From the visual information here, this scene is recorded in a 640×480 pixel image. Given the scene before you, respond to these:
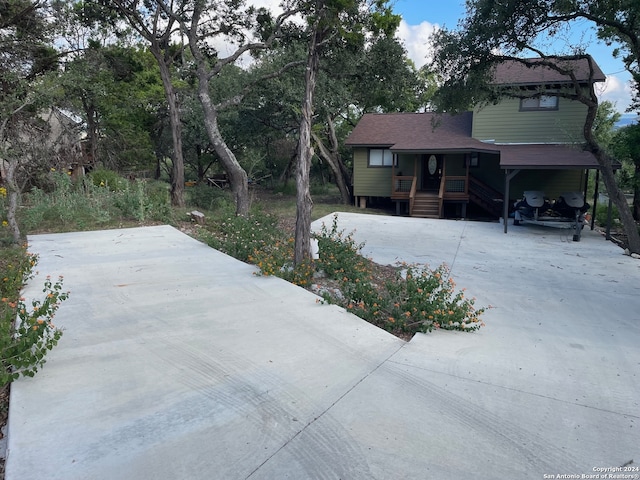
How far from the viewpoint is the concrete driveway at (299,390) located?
2.53 m

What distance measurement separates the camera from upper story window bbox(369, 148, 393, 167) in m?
19.9

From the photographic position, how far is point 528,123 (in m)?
17.0

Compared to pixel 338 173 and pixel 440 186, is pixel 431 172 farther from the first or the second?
pixel 338 173

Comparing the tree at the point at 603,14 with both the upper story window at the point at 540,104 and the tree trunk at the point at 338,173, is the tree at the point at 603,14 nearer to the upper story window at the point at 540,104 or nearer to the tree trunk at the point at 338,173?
the upper story window at the point at 540,104

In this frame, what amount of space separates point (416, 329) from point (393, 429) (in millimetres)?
2102

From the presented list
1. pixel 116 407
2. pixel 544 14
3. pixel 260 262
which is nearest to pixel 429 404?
pixel 116 407

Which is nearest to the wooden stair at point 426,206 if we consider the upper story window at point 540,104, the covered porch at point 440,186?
the covered porch at point 440,186

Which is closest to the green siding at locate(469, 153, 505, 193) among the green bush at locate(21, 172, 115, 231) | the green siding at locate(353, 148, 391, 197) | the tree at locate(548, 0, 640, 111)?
the green siding at locate(353, 148, 391, 197)

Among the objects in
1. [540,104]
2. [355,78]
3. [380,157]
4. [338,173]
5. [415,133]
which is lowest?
[338,173]

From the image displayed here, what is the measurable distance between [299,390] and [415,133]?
57.7 ft

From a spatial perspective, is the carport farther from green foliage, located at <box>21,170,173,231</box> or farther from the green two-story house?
green foliage, located at <box>21,170,173,231</box>

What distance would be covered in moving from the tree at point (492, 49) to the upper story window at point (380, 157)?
8005 millimetres

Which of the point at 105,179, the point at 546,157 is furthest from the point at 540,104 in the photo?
the point at 105,179

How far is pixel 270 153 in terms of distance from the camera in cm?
2555
